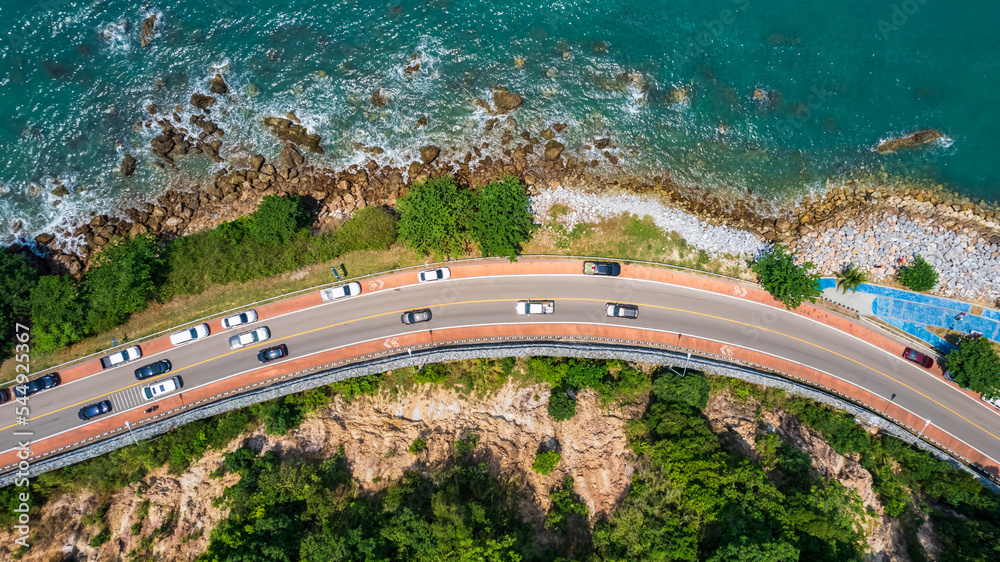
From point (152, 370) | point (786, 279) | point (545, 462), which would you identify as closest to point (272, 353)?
point (152, 370)

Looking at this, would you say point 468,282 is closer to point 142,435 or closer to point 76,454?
point 142,435

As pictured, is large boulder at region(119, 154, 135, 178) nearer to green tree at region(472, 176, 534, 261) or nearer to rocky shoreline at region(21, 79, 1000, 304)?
rocky shoreline at region(21, 79, 1000, 304)

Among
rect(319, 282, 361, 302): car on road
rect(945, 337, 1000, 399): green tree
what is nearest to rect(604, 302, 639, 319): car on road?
rect(319, 282, 361, 302): car on road

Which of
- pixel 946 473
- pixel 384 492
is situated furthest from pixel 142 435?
pixel 946 473

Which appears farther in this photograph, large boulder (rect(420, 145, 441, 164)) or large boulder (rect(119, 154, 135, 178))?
large boulder (rect(420, 145, 441, 164))

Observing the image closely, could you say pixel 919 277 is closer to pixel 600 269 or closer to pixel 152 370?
pixel 600 269
